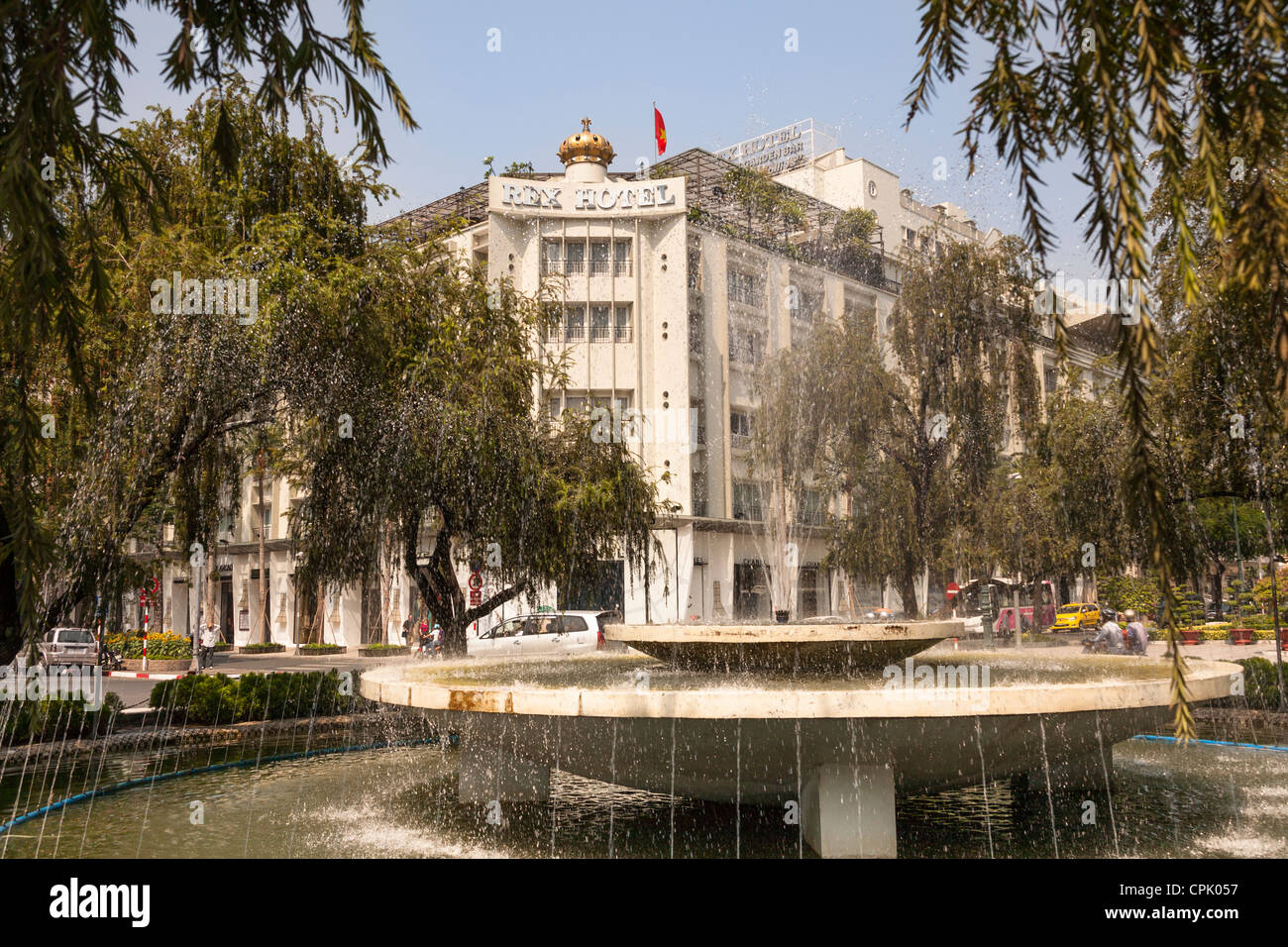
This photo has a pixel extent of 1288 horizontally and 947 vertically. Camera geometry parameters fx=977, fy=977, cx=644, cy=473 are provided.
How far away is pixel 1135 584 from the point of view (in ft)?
131

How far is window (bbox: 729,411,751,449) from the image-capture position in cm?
3900

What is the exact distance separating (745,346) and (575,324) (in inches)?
286

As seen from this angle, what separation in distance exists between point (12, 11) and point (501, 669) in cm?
815

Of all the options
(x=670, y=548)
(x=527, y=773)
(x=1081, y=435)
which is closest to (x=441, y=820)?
(x=527, y=773)

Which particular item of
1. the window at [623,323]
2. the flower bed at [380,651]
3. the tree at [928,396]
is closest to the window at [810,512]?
the window at [623,323]

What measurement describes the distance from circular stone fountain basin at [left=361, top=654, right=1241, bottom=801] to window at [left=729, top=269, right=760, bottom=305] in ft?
107

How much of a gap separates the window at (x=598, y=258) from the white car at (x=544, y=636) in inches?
670

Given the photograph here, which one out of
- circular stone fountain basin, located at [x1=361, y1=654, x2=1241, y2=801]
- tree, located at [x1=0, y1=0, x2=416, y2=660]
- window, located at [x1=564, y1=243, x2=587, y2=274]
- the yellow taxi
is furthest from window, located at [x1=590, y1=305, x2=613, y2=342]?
tree, located at [x1=0, y1=0, x2=416, y2=660]

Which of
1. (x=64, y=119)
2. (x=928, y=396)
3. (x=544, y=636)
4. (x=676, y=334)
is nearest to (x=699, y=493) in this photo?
(x=676, y=334)

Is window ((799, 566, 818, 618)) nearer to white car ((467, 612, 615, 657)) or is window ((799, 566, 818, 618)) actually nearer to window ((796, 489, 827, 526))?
window ((796, 489, 827, 526))

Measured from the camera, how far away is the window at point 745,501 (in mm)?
38500

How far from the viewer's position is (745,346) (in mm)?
39906
